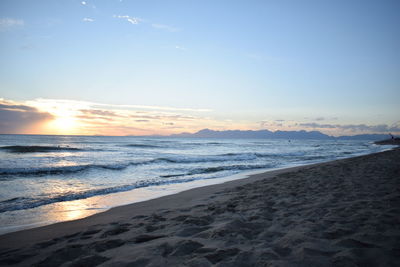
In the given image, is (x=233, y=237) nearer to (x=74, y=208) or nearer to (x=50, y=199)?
(x=74, y=208)

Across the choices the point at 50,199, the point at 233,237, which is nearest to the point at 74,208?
the point at 50,199

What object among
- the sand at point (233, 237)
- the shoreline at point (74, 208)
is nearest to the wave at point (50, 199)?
the shoreline at point (74, 208)

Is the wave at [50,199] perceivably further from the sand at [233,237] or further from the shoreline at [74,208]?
the sand at [233,237]

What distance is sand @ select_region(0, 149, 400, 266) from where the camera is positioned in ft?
8.17

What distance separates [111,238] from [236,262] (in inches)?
82.7

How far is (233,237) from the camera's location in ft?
10.2

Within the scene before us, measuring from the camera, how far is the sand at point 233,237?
8.17 ft

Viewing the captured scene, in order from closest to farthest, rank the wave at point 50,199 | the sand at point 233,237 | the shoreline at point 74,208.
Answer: the sand at point 233,237 → the shoreline at point 74,208 → the wave at point 50,199

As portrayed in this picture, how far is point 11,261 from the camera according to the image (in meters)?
2.91

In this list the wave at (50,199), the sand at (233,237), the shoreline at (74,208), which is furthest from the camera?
the wave at (50,199)

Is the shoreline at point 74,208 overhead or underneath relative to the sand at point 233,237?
underneath

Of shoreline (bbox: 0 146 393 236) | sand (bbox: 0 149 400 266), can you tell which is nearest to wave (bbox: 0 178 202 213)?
shoreline (bbox: 0 146 393 236)

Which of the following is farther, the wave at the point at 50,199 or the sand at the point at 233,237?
the wave at the point at 50,199

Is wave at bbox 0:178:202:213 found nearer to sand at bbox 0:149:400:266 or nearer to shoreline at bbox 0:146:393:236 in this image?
shoreline at bbox 0:146:393:236
